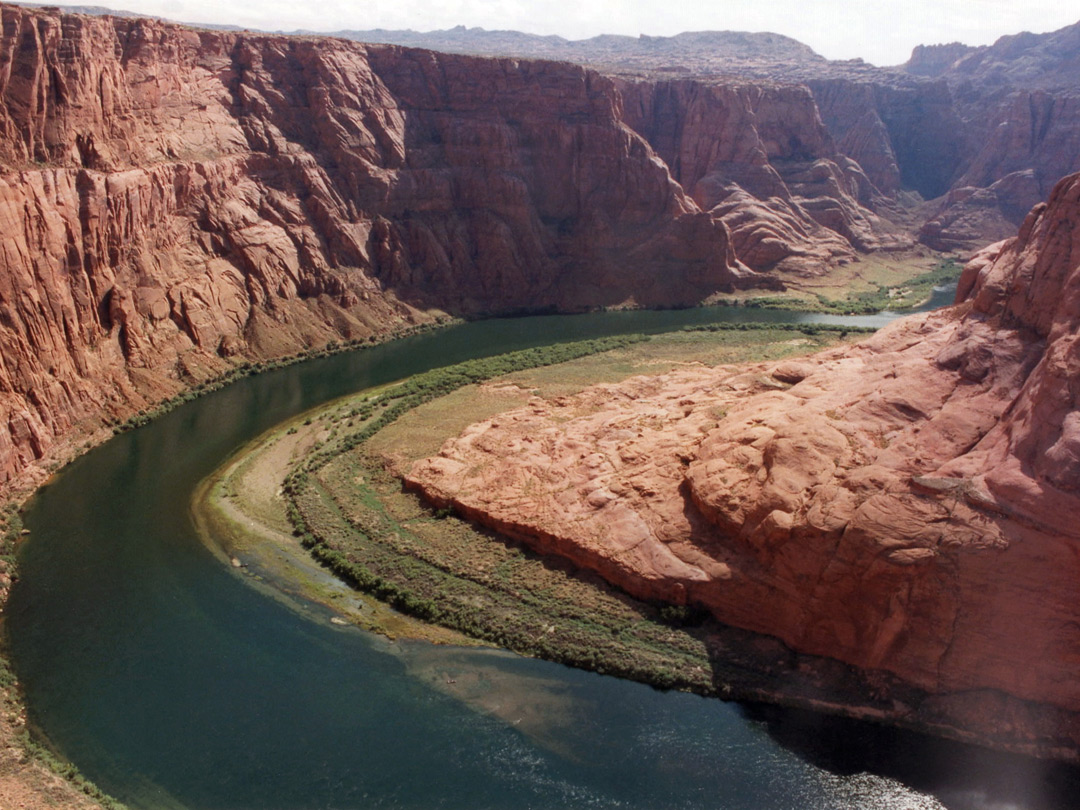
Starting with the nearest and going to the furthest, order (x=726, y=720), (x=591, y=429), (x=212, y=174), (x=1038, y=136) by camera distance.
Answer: (x=726, y=720) → (x=591, y=429) → (x=212, y=174) → (x=1038, y=136)

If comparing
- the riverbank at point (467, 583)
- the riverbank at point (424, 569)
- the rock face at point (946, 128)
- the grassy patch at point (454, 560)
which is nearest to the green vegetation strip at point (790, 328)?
the grassy patch at point (454, 560)

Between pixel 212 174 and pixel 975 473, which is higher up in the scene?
pixel 212 174

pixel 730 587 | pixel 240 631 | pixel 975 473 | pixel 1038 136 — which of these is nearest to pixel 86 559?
pixel 240 631

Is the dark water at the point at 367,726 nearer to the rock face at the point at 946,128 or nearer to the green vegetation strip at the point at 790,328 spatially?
the green vegetation strip at the point at 790,328

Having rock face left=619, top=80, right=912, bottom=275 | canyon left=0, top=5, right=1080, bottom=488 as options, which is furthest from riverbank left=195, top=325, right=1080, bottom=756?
rock face left=619, top=80, right=912, bottom=275

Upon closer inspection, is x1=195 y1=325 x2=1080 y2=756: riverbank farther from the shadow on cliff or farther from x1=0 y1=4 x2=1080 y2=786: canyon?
x1=0 y1=4 x2=1080 y2=786: canyon

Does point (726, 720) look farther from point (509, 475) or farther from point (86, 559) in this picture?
point (86, 559)

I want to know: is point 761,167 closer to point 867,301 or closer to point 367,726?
point 867,301
